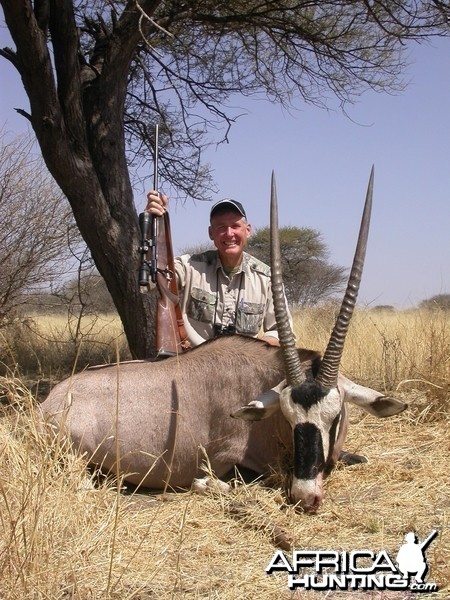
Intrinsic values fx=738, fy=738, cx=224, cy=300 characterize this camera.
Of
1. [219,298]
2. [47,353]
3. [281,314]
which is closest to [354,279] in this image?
[281,314]

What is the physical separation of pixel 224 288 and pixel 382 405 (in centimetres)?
155

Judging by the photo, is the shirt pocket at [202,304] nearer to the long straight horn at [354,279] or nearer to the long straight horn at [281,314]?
the long straight horn at [281,314]

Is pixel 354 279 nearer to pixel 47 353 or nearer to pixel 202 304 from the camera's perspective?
pixel 202 304

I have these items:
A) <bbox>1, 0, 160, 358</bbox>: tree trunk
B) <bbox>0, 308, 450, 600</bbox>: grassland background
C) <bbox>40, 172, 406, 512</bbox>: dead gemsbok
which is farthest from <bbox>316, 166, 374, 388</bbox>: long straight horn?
<bbox>1, 0, 160, 358</bbox>: tree trunk

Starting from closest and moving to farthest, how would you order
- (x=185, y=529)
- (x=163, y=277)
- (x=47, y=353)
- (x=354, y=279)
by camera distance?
(x=185, y=529) → (x=354, y=279) → (x=163, y=277) → (x=47, y=353)

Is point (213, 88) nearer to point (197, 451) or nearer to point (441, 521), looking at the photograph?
point (197, 451)

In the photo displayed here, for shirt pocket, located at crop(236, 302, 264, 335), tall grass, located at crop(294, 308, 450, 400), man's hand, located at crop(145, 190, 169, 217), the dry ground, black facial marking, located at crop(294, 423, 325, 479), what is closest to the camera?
the dry ground

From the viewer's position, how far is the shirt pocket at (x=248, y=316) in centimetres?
487

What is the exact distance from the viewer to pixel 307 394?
136 inches

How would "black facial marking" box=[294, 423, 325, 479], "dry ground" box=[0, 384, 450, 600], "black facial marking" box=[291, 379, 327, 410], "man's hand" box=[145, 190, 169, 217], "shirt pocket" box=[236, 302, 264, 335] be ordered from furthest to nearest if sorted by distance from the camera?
"shirt pocket" box=[236, 302, 264, 335]
"man's hand" box=[145, 190, 169, 217]
"black facial marking" box=[291, 379, 327, 410]
"black facial marking" box=[294, 423, 325, 479]
"dry ground" box=[0, 384, 450, 600]

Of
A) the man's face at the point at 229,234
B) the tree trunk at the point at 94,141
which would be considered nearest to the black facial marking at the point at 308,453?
the man's face at the point at 229,234

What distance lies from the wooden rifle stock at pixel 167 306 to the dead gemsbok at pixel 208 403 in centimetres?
27

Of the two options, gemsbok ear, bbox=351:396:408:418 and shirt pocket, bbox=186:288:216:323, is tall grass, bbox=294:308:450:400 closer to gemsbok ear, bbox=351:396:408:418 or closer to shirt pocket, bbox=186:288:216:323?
gemsbok ear, bbox=351:396:408:418

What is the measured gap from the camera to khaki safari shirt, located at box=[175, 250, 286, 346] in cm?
488
